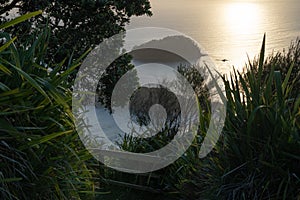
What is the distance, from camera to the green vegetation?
165cm

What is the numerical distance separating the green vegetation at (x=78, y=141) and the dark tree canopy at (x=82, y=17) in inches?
138

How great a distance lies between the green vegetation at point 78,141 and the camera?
1646mm

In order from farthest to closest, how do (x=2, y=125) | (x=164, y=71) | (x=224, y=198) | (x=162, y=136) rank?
(x=164, y=71) < (x=162, y=136) < (x=224, y=198) < (x=2, y=125)

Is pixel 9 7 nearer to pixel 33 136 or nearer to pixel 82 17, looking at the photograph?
pixel 82 17

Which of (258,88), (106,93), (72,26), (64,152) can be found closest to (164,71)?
(106,93)

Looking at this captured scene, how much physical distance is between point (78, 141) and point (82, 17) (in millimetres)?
4378

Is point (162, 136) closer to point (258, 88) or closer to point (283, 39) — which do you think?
point (258, 88)

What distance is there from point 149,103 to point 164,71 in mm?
694

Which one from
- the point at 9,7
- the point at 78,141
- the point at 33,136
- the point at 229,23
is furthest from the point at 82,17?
the point at 33,136

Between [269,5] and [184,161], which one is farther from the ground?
[269,5]

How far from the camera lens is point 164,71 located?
19.3 ft

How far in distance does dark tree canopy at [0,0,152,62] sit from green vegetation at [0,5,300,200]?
11.5ft

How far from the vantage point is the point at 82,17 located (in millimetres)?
6176

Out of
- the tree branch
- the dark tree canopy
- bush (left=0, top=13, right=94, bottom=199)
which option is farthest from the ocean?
bush (left=0, top=13, right=94, bottom=199)
